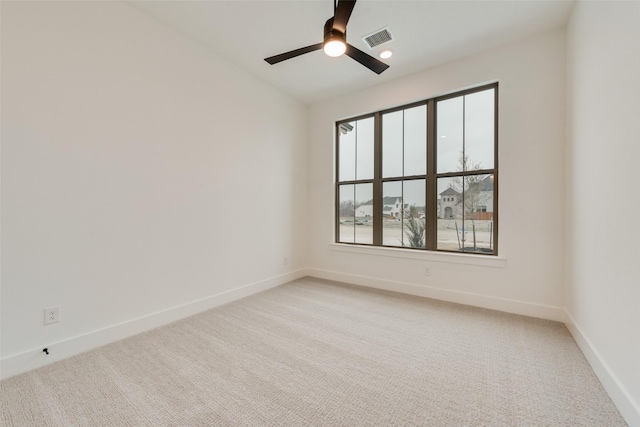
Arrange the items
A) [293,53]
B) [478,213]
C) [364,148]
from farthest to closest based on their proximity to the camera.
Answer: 1. [364,148]
2. [478,213]
3. [293,53]

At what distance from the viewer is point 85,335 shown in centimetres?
214

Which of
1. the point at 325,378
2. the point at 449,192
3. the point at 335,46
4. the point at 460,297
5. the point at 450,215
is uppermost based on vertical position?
the point at 335,46

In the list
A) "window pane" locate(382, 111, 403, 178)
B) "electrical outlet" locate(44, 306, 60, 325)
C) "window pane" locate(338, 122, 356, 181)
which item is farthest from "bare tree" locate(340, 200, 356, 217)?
"electrical outlet" locate(44, 306, 60, 325)

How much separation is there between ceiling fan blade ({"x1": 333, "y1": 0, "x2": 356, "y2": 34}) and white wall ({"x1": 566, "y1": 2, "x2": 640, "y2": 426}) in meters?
1.58

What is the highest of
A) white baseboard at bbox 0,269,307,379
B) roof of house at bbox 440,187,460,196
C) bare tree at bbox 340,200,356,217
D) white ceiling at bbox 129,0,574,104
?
white ceiling at bbox 129,0,574,104

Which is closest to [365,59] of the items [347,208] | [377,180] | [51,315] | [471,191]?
[377,180]

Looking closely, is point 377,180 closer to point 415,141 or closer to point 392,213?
point 392,213

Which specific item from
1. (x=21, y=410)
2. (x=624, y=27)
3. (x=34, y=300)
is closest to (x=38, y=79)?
(x=34, y=300)

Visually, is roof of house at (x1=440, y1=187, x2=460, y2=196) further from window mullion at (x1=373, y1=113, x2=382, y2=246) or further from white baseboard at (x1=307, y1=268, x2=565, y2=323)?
white baseboard at (x1=307, y1=268, x2=565, y2=323)

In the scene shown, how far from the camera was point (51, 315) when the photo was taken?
200cm

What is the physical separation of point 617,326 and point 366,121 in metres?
3.48

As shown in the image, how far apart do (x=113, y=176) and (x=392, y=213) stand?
3.29 metres

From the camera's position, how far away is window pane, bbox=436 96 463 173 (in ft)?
10.9

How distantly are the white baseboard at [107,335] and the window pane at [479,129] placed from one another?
10.9 ft
